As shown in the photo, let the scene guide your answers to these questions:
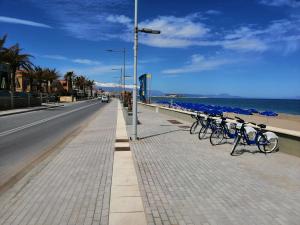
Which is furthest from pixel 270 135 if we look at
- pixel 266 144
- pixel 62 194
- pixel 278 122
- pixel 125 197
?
pixel 278 122

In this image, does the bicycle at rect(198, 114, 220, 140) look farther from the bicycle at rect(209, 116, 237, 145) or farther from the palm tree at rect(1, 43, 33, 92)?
the palm tree at rect(1, 43, 33, 92)

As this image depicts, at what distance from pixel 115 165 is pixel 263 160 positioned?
4.09 m

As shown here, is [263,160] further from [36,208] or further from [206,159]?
[36,208]

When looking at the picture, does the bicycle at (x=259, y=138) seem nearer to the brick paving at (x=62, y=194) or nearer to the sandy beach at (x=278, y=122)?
the brick paving at (x=62, y=194)

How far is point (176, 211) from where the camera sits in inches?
201

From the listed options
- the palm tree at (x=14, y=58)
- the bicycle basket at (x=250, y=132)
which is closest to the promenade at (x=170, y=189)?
the bicycle basket at (x=250, y=132)

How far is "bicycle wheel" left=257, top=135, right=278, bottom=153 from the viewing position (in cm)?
1031

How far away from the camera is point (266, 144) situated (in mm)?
10320

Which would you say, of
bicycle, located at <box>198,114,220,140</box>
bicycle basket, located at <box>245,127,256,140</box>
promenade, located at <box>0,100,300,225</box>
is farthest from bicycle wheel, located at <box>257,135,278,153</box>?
bicycle, located at <box>198,114,220,140</box>

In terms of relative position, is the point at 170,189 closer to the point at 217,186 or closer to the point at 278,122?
the point at 217,186

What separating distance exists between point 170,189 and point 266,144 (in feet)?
17.0

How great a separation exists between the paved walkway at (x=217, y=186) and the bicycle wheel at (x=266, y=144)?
0.34 meters

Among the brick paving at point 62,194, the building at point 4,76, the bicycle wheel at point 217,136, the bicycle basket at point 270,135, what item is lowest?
the brick paving at point 62,194

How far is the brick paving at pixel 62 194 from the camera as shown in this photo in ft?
15.9
